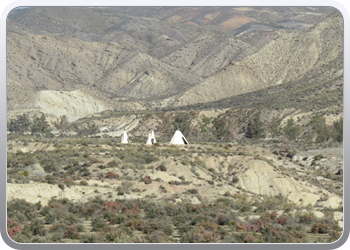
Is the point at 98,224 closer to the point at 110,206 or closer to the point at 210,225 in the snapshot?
the point at 210,225

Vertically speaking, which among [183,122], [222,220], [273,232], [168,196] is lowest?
[183,122]

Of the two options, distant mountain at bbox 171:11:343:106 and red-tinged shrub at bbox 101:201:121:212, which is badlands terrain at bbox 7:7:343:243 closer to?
red-tinged shrub at bbox 101:201:121:212

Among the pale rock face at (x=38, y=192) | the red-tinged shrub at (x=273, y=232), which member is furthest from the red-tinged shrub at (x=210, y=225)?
the pale rock face at (x=38, y=192)

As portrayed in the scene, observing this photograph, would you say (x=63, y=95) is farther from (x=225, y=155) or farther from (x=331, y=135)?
(x=225, y=155)

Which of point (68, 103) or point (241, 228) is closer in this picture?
point (241, 228)

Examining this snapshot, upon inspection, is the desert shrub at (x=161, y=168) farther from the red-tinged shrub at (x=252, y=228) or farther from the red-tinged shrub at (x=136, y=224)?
the red-tinged shrub at (x=252, y=228)

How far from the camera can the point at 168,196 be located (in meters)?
34.8

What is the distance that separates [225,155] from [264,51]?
433 feet

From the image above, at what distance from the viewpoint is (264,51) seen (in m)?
182

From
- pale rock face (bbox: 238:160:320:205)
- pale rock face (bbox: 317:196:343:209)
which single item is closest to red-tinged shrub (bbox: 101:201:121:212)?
pale rock face (bbox: 317:196:343:209)

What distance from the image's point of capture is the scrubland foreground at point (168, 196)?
71.0 ft

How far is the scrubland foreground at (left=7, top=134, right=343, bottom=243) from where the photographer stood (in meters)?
21.6

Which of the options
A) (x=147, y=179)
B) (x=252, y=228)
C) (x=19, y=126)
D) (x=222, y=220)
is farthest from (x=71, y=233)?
(x=19, y=126)

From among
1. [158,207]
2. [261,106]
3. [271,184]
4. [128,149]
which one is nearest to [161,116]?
[261,106]
